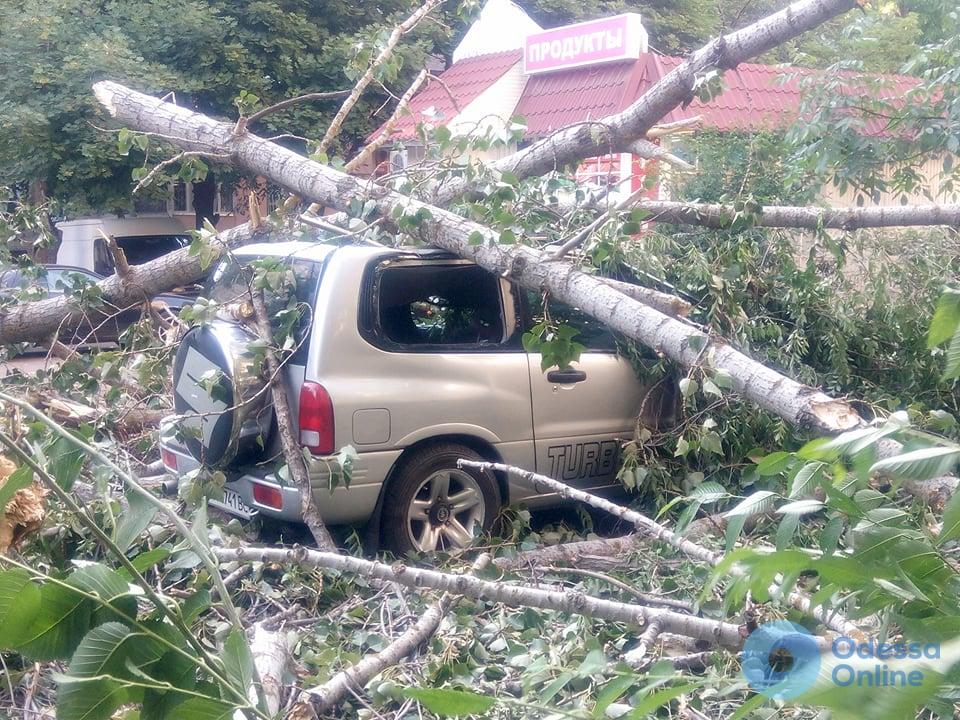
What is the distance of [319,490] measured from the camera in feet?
15.7

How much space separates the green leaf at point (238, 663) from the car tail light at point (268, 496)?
3.20 m

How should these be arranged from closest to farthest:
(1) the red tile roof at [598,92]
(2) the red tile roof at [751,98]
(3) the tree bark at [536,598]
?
(3) the tree bark at [536,598]
(2) the red tile roof at [751,98]
(1) the red tile roof at [598,92]

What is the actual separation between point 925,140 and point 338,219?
3.86 metres

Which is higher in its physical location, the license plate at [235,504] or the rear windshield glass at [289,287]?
the rear windshield glass at [289,287]

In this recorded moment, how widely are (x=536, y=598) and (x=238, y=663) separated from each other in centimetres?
140

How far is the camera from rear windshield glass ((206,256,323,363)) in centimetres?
489

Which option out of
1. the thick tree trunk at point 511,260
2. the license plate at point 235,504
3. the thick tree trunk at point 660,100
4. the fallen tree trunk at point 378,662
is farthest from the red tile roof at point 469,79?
the fallen tree trunk at point 378,662

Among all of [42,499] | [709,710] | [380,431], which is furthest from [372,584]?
[709,710]

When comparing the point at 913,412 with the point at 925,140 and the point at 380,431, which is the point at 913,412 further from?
the point at 925,140

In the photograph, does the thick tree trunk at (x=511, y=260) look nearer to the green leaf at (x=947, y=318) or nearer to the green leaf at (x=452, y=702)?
the green leaf at (x=947, y=318)

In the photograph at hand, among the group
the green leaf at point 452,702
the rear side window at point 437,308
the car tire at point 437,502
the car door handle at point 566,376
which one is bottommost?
the car tire at point 437,502

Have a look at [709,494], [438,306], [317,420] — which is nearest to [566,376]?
[438,306]

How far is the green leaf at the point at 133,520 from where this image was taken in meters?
1.66

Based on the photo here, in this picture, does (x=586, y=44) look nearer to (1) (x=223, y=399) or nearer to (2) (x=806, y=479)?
(1) (x=223, y=399)
